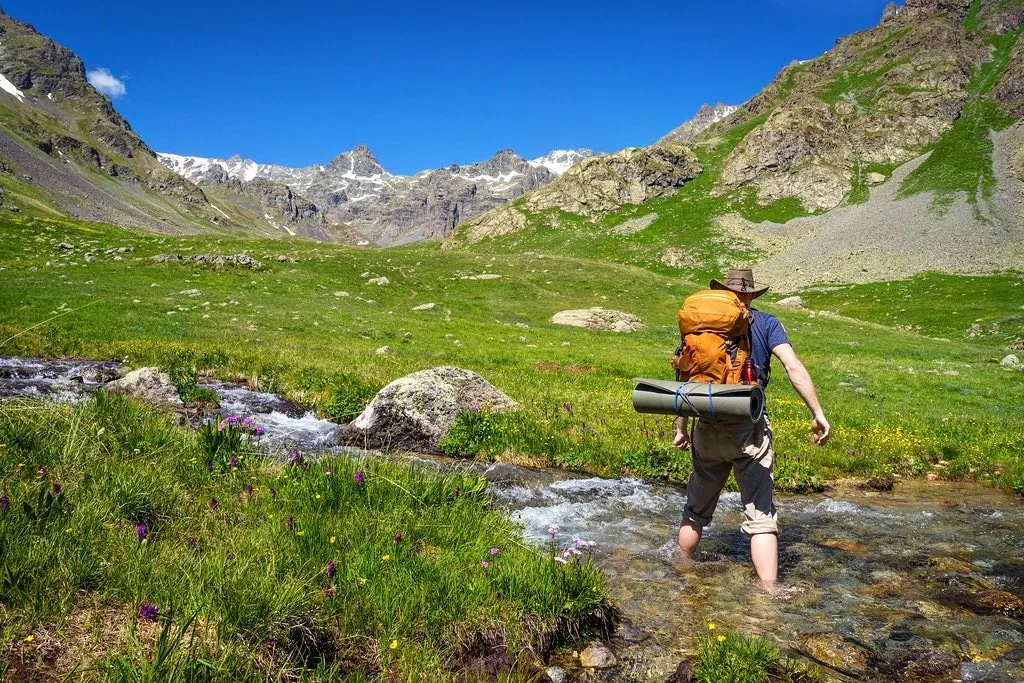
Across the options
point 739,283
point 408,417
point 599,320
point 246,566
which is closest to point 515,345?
point 599,320

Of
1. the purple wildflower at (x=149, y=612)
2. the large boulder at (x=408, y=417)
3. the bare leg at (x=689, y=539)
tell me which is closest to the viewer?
the purple wildflower at (x=149, y=612)

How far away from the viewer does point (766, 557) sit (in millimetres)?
6984

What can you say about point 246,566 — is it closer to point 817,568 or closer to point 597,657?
point 597,657

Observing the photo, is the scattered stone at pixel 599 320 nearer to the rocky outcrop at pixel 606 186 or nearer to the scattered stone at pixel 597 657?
the scattered stone at pixel 597 657

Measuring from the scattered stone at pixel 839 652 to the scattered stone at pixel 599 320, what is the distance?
1379 inches

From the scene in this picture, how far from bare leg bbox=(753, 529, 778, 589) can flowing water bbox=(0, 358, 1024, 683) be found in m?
0.21

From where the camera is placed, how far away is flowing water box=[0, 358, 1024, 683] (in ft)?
18.5

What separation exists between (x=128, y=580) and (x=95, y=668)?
3.12 ft

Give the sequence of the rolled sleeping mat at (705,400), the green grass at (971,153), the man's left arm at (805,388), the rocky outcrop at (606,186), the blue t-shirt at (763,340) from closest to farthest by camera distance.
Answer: the rolled sleeping mat at (705,400) → the man's left arm at (805,388) → the blue t-shirt at (763,340) → the green grass at (971,153) → the rocky outcrop at (606,186)

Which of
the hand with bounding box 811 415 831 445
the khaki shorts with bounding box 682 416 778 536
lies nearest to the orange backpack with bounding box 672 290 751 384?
the khaki shorts with bounding box 682 416 778 536

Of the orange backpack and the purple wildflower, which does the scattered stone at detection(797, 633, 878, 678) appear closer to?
the orange backpack

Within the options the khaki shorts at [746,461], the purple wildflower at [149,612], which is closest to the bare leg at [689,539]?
the khaki shorts at [746,461]

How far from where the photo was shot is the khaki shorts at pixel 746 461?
278 inches

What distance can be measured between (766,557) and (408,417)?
7.90 m
